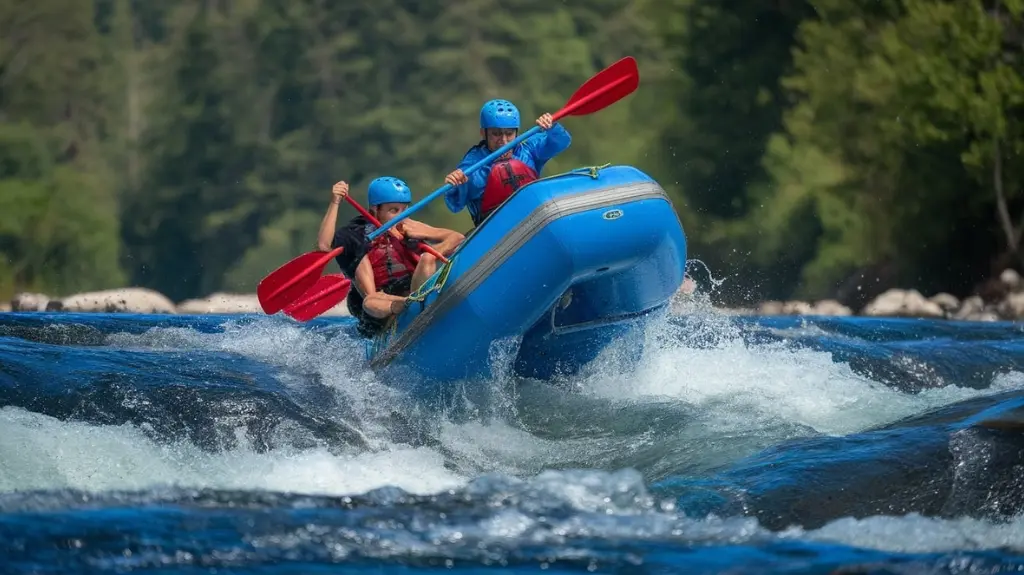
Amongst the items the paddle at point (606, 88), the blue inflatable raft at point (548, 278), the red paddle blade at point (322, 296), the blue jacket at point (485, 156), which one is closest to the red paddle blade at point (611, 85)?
the paddle at point (606, 88)

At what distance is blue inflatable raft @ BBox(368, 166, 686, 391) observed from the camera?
5992 mm

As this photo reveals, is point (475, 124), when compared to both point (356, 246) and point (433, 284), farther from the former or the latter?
point (433, 284)

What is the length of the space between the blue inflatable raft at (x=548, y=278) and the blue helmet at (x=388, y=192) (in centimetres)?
47

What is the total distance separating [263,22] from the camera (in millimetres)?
31109

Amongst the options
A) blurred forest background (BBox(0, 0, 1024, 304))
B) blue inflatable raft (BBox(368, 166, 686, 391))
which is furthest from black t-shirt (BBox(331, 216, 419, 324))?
blurred forest background (BBox(0, 0, 1024, 304))

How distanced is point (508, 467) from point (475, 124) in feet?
79.2

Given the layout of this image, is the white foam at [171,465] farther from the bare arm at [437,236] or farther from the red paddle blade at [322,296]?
the red paddle blade at [322,296]

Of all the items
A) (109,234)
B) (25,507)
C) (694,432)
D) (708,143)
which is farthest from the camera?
(109,234)

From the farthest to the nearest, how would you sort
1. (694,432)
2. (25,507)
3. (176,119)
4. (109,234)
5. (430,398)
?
(176,119) < (109,234) < (430,398) < (694,432) < (25,507)

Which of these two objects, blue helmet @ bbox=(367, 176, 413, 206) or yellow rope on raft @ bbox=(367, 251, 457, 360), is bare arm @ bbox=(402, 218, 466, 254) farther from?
yellow rope on raft @ bbox=(367, 251, 457, 360)

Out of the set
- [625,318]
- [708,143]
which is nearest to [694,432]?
[625,318]

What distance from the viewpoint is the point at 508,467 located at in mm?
5551

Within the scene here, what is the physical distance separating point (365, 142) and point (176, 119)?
3963mm

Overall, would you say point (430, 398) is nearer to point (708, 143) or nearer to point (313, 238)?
point (708, 143)
